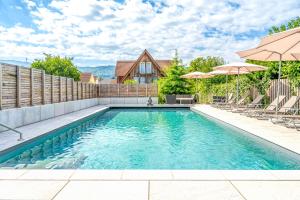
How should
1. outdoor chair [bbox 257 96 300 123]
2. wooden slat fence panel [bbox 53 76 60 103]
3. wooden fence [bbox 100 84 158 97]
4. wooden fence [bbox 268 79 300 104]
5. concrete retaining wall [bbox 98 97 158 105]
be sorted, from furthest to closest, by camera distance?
1. wooden fence [bbox 100 84 158 97]
2. concrete retaining wall [bbox 98 97 158 105]
3. wooden slat fence panel [bbox 53 76 60 103]
4. wooden fence [bbox 268 79 300 104]
5. outdoor chair [bbox 257 96 300 123]

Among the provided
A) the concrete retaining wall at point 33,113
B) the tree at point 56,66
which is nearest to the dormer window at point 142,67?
the tree at point 56,66

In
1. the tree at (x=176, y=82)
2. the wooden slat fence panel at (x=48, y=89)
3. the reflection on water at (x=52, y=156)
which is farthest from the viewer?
the tree at (x=176, y=82)

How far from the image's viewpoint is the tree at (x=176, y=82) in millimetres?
24516

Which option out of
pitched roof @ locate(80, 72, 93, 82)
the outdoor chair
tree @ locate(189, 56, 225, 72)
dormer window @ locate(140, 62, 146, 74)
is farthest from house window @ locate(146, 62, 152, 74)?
pitched roof @ locate(80, 72, 93, 82)

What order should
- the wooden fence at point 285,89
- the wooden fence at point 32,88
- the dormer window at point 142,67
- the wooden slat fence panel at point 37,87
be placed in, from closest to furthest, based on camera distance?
the wooden fence at point 32,88 < the wooden slat fence panel at point 37,87 < the wooden fence at point 285,89 < the dormer window at point 142,67

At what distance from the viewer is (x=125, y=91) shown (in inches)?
1022

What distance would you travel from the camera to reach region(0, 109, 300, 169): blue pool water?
621 cm

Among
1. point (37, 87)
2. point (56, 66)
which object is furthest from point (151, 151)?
point (56, 66)
